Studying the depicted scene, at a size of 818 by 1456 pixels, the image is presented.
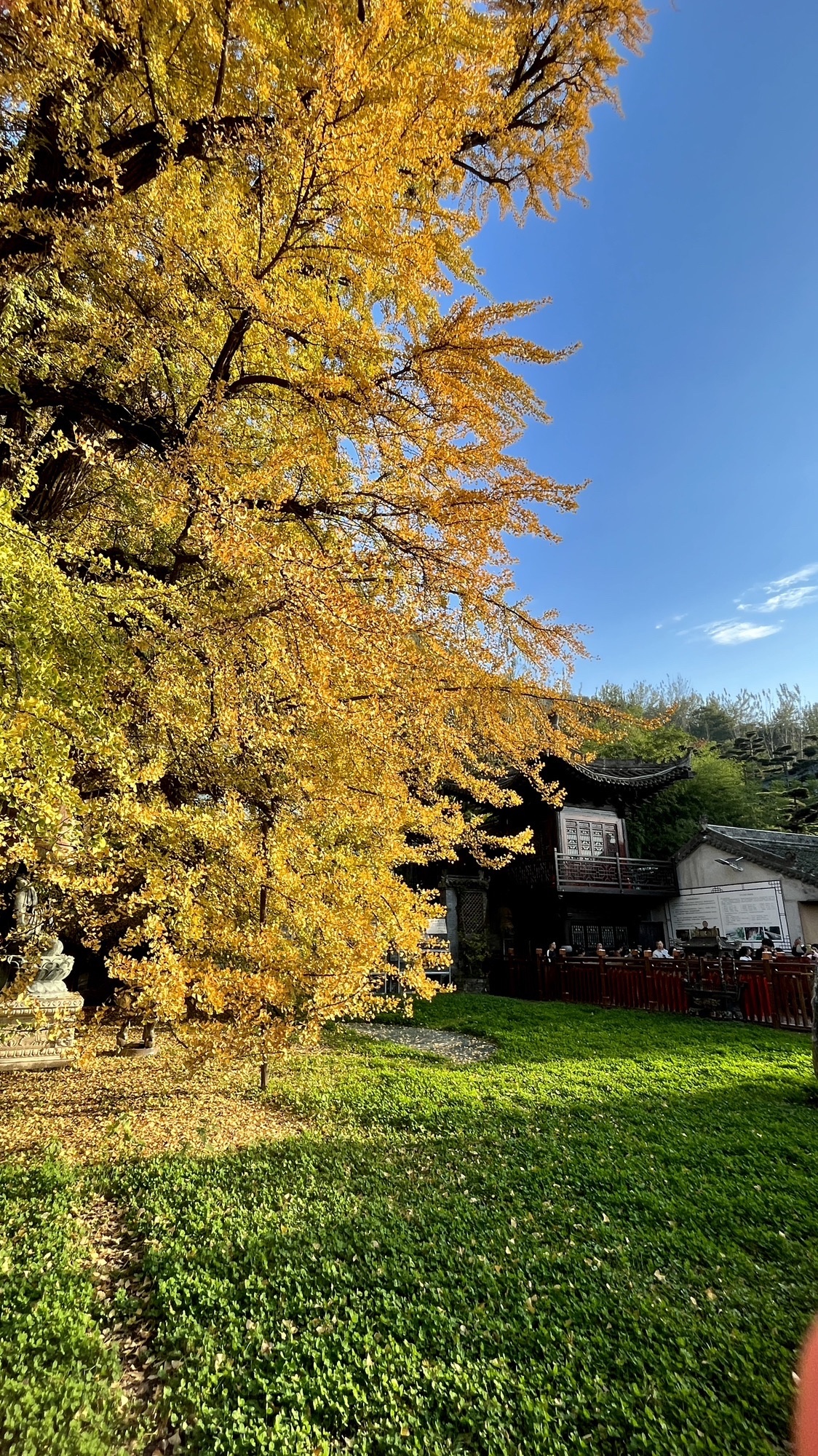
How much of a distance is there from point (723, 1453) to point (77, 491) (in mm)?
7529

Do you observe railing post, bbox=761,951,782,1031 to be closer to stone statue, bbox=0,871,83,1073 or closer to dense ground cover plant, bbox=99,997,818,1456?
dense ground cover plant, bbox=99,997,818,1456

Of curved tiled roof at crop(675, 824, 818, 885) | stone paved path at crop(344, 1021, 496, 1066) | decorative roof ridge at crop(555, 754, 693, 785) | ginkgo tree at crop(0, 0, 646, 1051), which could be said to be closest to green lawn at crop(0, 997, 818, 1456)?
ginkgo tree at crop(0, 0, 646, 1051)

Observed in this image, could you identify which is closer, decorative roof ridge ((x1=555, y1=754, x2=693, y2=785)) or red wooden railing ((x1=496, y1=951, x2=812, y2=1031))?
red wooden railing ((x1=496, y1=951, x2=812, y2=1031))

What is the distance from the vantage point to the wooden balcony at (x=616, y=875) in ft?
64.5

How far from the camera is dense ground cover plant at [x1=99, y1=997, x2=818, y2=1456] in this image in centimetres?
250

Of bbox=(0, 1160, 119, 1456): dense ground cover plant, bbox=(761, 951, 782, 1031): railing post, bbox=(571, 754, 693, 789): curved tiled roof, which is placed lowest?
bbox=(0, 1160, 119, 1456): dense ground cover plant

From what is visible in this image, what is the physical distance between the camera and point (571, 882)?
19.6 m

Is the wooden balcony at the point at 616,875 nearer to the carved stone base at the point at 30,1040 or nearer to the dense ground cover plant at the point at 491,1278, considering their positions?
the dense ground cover plant at the point at 491,1278

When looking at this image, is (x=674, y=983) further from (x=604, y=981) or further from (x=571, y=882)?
(x=571, y=882)

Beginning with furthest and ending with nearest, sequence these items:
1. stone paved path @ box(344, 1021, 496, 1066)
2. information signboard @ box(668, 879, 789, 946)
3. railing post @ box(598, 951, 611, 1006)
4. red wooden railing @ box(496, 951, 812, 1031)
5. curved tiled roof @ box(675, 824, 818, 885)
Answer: information signboard @ box(668, 879, 789, 946), curved tiled roof @ box(675, 824, 818, 885), railing post @ box(598, 951, 611, 1006), red wooden railing @ box(496, 951, 812, 1031), stone paved path @ box(344, 1021, 496, 1066)

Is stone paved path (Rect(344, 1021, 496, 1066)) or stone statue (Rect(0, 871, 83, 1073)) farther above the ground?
stone statue (Rect(0, 871, 83, 1073))

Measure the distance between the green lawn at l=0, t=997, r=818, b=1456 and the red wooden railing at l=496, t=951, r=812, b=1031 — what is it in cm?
453

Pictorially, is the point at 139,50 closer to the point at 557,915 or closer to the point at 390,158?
the point at 390,158

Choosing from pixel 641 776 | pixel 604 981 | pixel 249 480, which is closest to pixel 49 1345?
pixel 249 480
